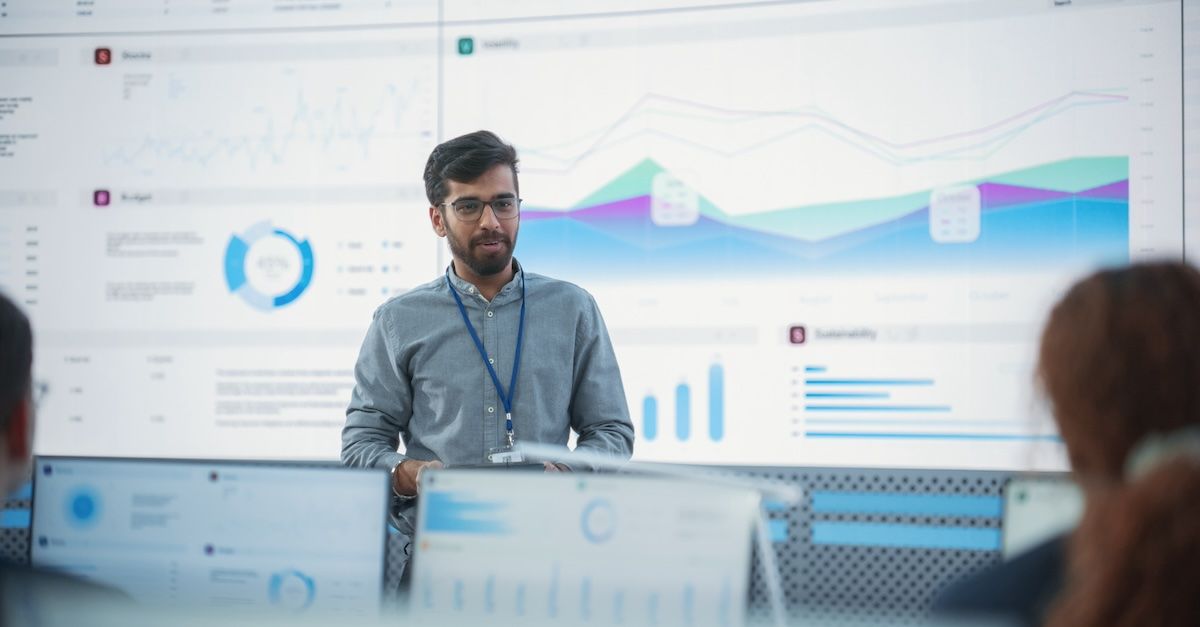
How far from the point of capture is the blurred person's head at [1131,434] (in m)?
0.68

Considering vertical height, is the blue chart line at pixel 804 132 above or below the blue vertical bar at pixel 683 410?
above

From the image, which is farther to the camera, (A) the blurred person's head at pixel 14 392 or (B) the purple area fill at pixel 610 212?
(B) the purple area fill at pixel 610 212

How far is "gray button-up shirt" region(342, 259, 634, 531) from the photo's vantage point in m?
2.16

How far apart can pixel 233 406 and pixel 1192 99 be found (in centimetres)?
293

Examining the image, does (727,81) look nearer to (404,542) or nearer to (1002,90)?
(1002,90)

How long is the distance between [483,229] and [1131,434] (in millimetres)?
1609

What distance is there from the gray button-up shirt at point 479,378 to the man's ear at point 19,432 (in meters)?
0.99

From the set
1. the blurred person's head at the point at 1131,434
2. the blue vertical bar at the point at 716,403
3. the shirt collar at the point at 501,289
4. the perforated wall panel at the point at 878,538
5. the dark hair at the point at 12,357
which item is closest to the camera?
the blurred person's head at the point at 1131,434

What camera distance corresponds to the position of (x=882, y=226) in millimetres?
2811

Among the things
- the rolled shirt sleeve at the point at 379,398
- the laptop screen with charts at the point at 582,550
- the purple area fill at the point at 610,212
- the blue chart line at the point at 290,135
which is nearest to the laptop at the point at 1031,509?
the laptop screen with charts at the point at 582,550

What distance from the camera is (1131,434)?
0.79 metres

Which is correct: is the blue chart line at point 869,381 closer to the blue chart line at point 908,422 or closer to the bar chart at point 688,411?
the blue chart line at point 908,422

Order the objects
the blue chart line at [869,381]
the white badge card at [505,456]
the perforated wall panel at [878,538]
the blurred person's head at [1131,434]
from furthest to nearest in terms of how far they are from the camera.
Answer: the blue chart line at [869,381]
the white badge card at [505,456]
the perforated wall panel at [878,538]
the blurred person's head at [1131,434]

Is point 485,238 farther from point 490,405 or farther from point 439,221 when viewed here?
point 490,405
